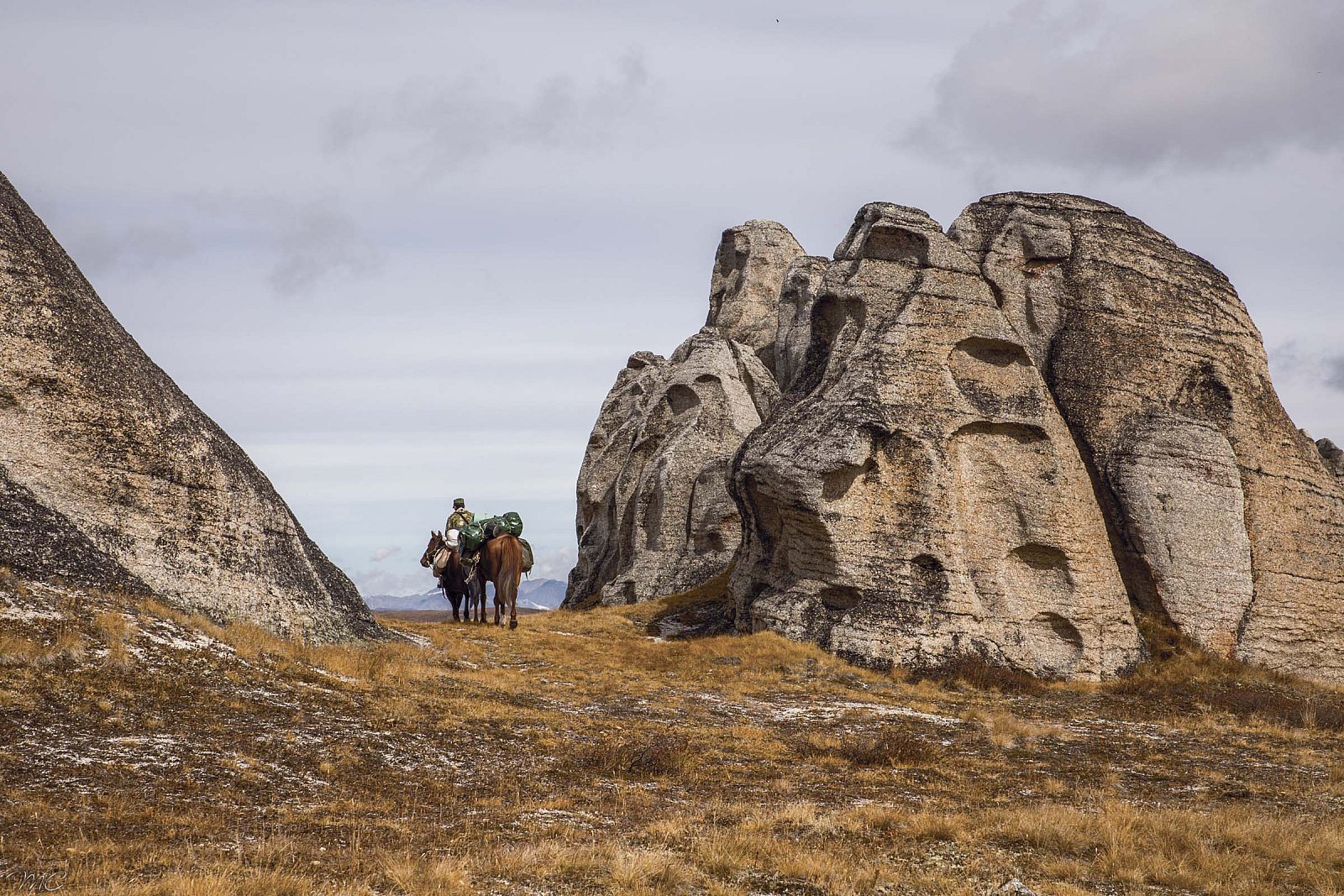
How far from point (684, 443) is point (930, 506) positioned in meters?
12.8

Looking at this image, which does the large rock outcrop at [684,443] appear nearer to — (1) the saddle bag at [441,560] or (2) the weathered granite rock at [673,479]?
(2) the weathered granite rock at [673,479]

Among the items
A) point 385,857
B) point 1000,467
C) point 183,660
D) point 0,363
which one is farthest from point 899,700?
point 0,363

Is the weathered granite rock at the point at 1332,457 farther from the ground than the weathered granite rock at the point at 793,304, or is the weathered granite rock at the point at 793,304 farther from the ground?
the weathered granite rock at the point at 793,304

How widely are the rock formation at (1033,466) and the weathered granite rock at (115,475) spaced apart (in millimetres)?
9634

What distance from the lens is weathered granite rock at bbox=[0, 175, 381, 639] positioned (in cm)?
1578

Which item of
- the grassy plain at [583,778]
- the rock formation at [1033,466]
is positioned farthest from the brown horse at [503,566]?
the grassy plain at [583,778]

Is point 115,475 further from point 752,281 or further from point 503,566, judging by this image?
point 752,281

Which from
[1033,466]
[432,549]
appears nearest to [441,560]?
[432,549]

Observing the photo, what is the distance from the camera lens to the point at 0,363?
16094mm

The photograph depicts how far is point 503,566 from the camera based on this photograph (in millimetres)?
27172
